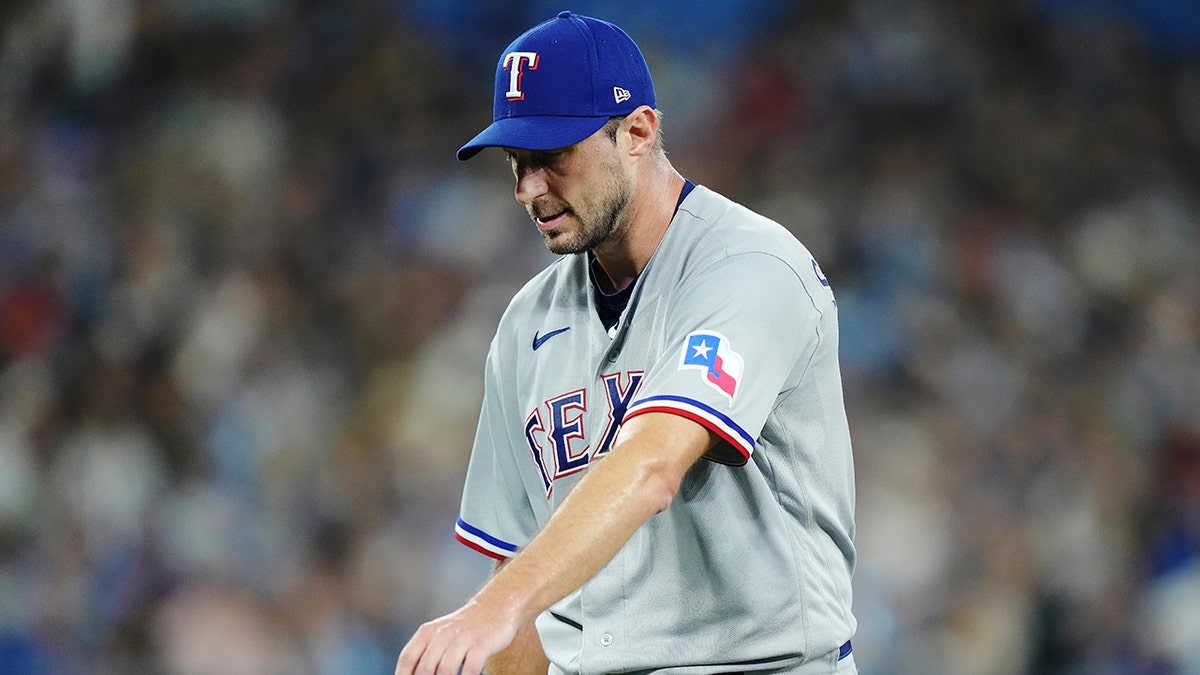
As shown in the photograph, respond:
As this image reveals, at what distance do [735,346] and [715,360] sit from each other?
0.05m

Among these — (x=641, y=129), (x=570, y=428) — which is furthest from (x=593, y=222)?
(x=570, y=428)

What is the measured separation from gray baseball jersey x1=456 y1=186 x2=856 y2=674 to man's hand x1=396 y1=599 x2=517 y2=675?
1.71ft

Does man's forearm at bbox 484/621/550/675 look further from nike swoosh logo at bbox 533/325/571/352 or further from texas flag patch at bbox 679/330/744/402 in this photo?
texas flag patch at bbox 679/330/744/402

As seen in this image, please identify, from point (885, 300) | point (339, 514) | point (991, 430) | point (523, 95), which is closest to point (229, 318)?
point (339, 514)

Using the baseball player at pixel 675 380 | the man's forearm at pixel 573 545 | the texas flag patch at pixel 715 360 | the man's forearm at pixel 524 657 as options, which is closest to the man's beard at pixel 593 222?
the baseball player at pixel 675 380

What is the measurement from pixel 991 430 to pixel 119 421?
12.3 ft

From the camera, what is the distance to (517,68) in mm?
2455

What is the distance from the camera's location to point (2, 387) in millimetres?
5977

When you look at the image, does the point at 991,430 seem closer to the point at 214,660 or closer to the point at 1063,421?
the point at 1063,421

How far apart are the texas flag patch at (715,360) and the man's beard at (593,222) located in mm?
373

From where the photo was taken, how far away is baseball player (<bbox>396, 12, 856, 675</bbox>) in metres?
2.20

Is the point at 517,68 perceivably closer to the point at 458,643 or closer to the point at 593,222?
the point at 593,222

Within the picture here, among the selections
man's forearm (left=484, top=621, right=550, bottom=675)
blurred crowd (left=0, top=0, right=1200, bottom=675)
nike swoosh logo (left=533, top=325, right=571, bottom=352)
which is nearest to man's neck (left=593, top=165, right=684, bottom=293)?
nike swoosh logo (left=533, top=325, right=571, bottom=352)

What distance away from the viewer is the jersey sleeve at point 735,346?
2068 mm
